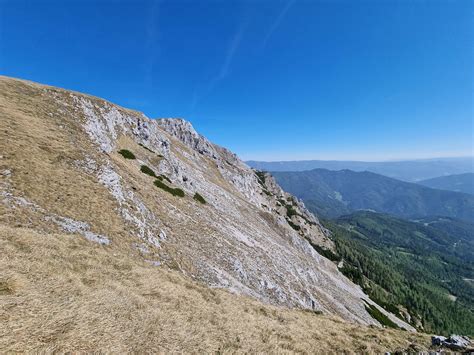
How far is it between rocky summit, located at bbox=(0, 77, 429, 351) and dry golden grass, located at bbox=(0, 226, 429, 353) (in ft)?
0.30

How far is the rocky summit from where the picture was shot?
40.8ft

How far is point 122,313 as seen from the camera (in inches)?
479

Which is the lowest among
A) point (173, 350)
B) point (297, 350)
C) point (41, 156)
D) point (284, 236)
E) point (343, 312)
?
point (343, 312)

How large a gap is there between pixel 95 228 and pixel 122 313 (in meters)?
11.1

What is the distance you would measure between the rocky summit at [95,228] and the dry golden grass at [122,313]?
0.09 m

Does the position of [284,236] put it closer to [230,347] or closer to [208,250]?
[208,250]

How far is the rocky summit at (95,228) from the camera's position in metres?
12.4

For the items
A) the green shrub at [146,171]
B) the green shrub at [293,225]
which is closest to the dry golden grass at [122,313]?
the green shrub at [146,171]

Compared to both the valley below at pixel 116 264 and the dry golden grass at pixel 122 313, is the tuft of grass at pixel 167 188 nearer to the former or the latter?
the valley below at pixel 116 264

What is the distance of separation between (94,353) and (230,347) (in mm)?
6482

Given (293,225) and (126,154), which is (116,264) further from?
(293,225)

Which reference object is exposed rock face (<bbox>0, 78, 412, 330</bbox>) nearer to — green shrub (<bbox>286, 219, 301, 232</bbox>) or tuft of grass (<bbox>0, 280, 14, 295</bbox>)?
tuft of grass (<bbox>0, 280, 14, 295</bbox>)

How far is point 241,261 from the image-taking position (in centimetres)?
3375

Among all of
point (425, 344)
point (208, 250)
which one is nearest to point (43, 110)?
point (208, 250)
